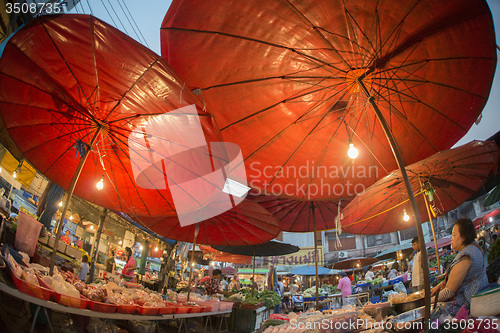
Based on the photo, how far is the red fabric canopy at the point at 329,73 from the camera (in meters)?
2.94

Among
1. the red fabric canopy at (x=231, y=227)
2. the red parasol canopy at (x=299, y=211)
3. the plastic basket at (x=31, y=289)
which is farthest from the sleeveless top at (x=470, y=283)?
the red parasol canopy at (x=299, y=211)

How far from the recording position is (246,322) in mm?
7379

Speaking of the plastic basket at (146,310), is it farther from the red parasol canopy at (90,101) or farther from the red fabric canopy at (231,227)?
the red fabric canopy at (231,227)

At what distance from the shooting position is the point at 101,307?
305 cm

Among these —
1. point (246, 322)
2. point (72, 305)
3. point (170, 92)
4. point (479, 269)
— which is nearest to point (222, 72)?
point (170, 92)

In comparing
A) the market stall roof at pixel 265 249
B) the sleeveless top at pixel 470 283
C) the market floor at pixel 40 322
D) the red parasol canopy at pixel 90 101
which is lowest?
the market floor at pixel 40 322

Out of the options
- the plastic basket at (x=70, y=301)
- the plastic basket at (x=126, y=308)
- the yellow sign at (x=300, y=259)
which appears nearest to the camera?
the plastic basket at (x=70, y=301)

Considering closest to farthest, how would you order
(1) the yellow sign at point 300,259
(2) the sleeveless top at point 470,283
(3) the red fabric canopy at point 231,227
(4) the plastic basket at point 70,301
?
(2) the sleeveless top at point 470,283 < (4) the plastic basket at point 70,301 < (3) the red fabric canopy at point 231,227 < (1) the yellow sign at point 300,259

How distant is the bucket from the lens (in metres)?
4.48

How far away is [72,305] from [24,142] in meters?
3.20

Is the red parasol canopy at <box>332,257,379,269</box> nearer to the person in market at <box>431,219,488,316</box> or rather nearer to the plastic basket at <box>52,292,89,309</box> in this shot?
the person in market at <box>431,219,488,316</box>

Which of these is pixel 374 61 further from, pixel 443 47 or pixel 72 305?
pixel 72 305

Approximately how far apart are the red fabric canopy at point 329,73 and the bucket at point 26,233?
12.5ft

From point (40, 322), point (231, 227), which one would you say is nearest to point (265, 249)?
point (231, 227)
